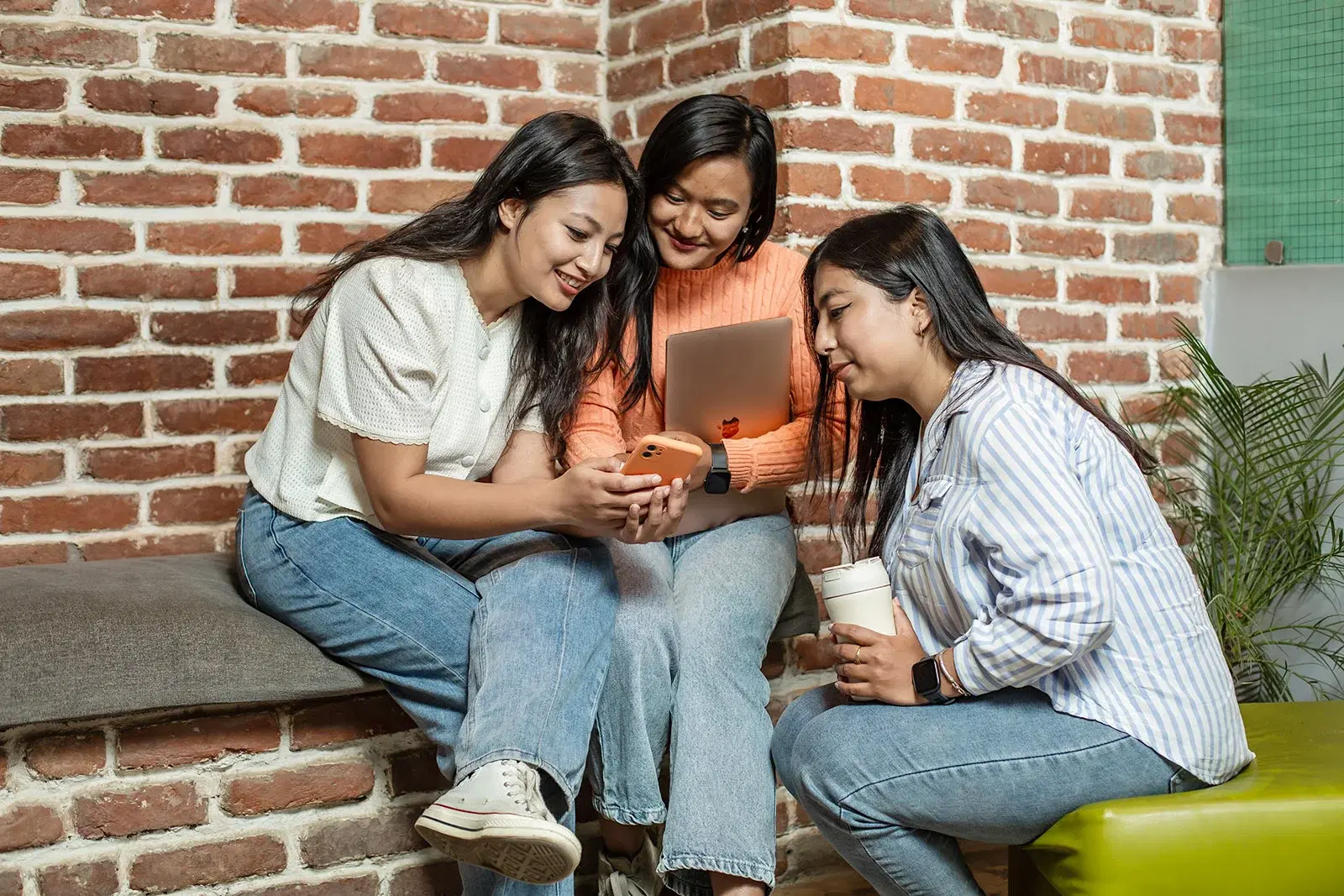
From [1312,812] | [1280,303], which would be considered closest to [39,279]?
[1312,812]

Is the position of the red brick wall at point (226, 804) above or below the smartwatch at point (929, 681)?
below

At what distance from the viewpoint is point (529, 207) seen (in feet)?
6.08

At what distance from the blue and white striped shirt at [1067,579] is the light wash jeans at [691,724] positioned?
1.08ft

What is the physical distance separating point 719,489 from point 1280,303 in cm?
143

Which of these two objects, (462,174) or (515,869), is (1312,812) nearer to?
(515,869)

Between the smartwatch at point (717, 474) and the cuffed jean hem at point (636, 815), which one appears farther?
the smartwatch at point (717, 474)

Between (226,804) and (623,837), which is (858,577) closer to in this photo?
(623,837)

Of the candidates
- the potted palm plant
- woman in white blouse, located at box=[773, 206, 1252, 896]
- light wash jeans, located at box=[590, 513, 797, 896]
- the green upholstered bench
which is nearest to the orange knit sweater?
light wash jeans, located at box=[590, 513, 797, 896]

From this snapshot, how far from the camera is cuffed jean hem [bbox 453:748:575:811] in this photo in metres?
1.62

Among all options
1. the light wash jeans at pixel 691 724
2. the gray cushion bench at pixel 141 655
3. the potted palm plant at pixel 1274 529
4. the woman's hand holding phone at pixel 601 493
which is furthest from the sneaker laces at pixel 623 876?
the potted palm plant at pixel 1274 529

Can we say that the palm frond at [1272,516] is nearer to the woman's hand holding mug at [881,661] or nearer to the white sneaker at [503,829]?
the woman's hand holding mug at [881,661]

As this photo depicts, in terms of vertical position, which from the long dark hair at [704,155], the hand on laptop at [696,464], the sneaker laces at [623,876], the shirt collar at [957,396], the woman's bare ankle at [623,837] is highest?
the long dark hair at [704,155]

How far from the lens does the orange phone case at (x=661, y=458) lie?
5.56ft

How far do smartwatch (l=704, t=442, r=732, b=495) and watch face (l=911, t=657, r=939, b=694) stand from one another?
1.54ft
